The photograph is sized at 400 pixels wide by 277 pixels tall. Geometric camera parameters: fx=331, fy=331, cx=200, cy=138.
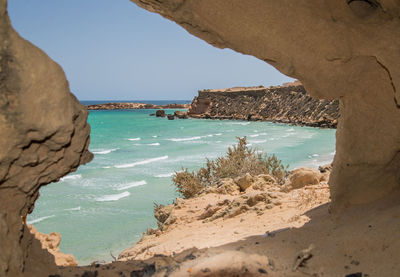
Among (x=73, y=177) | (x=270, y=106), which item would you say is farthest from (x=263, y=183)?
(x=270, y=106)

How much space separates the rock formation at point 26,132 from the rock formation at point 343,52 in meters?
1.61

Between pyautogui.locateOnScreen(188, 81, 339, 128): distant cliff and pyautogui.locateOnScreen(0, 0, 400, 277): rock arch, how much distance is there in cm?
2923

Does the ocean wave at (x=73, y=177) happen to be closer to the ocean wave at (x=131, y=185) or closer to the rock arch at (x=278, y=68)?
the ocean wave at (x=131, y=185)

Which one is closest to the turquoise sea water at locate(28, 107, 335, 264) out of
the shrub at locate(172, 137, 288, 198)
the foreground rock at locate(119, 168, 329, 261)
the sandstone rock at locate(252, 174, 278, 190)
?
the shrub at locate(172, 137, 288, 198)

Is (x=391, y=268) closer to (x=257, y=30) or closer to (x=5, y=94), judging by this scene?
(x=257, y=30)

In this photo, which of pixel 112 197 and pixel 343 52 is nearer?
pixel 343 52

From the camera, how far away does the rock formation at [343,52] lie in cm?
338

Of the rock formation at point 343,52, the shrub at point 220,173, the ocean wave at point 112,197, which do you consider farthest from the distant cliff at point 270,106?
the rock formation at point 343,52

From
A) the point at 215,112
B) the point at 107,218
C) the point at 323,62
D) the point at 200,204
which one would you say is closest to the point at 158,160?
the point at 107,218

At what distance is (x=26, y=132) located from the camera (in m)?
2.29

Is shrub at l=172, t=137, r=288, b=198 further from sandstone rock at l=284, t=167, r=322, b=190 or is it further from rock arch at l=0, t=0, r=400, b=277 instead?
rock arch at l=0, t=0, r=400, b=277

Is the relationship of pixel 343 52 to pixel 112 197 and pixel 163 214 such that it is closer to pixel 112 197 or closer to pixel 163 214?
pixel 163 214

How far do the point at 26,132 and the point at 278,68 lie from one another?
2.75 meters

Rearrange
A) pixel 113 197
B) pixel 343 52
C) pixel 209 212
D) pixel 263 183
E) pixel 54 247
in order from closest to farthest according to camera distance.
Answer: pixel 343 52 → pixel 54 247 → pixel 209 212 → pixel 263 183 → pixel 113 197
